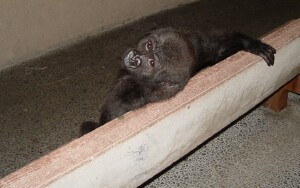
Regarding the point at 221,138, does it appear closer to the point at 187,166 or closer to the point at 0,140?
the point at 187,166

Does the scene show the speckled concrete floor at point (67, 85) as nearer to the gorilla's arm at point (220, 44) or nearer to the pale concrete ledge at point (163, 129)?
the gorilla's arm at point (220, 44)

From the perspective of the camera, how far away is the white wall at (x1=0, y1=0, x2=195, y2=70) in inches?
127

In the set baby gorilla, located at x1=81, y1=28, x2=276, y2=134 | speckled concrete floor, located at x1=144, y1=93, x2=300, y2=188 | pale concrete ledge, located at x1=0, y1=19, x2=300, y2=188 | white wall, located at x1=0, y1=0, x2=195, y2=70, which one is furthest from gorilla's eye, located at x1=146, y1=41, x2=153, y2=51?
white wall, located at x1=0, y1=0, x2=195, y2=70

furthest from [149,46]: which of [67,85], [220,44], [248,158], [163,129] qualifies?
[67,85]

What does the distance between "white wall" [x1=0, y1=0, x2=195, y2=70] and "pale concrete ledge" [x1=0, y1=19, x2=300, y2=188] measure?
2.19 m

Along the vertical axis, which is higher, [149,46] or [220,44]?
[149,46]

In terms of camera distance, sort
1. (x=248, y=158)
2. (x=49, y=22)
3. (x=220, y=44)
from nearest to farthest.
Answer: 1. (x=220, y=44)
2. (x=248, y=158)
3. (x=49, y=22)

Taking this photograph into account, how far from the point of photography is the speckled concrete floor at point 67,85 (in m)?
2.60

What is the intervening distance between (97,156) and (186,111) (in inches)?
19.2

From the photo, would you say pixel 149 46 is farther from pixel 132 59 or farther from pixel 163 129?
pixel 163 129

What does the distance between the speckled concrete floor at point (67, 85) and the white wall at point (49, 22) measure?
101 mm

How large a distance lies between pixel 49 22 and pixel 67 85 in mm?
739

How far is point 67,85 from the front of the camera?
320cm

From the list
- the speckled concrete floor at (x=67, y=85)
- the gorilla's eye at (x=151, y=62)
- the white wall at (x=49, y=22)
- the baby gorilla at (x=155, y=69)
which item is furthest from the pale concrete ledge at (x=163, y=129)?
the white wall at (x=49, y=22)
